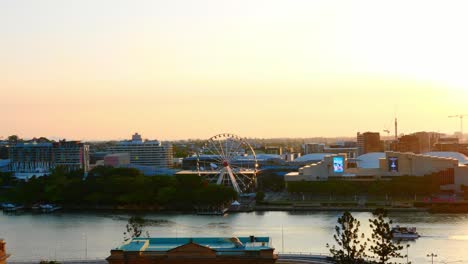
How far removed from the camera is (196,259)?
59.5 ft

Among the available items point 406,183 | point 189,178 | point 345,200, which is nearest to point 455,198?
point 406,183

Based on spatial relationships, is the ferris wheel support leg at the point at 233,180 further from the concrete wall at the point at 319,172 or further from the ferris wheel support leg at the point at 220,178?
the concrete wall at the point at 319,172

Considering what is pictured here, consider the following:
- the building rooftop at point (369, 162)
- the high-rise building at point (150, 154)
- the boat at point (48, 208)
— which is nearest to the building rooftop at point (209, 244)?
the boat at point (48, 208)

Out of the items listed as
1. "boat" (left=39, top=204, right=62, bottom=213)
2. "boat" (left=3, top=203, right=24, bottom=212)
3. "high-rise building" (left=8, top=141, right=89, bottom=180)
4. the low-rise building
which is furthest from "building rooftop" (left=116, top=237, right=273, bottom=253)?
the low-rise building

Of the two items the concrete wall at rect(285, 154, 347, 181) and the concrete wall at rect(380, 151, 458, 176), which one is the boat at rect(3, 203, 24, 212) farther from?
Result: the concrete wall at rect(380, 151, 458, 176)

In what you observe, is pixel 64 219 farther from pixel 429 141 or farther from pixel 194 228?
pixel 429 141

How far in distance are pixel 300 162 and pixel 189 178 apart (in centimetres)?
2370

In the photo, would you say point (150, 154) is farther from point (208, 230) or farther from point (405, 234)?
point (405, 234)

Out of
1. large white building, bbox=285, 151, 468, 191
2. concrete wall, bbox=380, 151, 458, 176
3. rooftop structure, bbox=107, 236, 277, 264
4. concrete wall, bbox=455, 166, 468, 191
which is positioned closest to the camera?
rooftop structure, bbox=107, 236, 277, 264

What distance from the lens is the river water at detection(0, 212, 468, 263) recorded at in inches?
1066

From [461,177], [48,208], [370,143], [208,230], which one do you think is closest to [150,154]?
[370,143]

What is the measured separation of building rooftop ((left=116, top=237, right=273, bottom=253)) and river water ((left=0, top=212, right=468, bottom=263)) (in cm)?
711

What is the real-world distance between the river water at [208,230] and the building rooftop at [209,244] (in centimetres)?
711

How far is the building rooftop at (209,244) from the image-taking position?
18.4 metres
